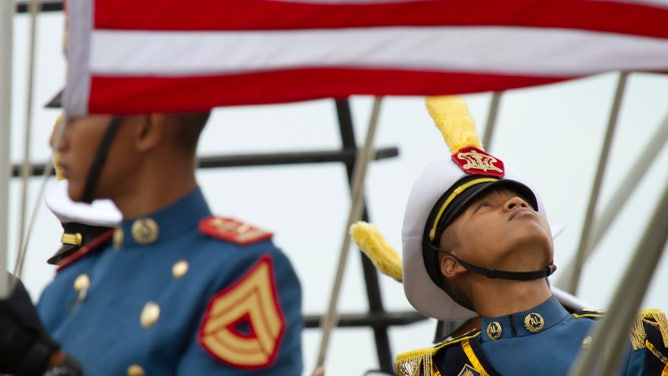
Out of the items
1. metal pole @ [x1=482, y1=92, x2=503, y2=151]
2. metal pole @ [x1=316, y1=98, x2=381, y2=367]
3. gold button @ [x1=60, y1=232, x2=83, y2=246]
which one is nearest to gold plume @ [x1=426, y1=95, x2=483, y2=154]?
metal pole @ [x1=482, y1=92, x2=503, y2=151]

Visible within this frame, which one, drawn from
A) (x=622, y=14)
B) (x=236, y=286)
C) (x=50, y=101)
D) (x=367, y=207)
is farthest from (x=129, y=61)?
(x=367, y=207)

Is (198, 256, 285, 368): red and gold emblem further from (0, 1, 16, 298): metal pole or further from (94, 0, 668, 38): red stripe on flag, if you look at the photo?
(94, 0, 668, 38): red stripe on flag

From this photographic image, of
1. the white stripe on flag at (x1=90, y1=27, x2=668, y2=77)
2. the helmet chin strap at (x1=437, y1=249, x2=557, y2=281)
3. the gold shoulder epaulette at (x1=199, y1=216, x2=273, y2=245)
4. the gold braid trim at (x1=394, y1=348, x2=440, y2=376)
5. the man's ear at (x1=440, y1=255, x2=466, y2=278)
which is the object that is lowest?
the gold braid trim at (x1=394, y1=348, x2=440, y2=376)

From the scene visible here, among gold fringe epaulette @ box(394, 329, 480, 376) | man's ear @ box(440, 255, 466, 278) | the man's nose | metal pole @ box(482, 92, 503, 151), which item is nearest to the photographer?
the man's nose

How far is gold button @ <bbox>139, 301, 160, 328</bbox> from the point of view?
3.13 m

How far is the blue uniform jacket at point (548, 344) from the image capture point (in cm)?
412

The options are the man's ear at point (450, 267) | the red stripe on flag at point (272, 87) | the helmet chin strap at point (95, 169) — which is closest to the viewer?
A: the helmet chin strap at point (95, 169)

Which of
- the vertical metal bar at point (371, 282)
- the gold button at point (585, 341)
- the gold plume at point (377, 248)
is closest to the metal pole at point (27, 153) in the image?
the gold plume at point (377, 248)

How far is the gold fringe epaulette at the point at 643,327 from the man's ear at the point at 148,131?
1.46 meters

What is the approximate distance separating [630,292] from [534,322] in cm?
127

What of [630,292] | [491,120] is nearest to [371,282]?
[491,120]

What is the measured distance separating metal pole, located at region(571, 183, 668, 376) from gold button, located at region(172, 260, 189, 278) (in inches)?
29.1

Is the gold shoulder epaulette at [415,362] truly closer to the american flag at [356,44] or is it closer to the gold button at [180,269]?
the american flag at [356,44]

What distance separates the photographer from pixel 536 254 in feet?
13.5
